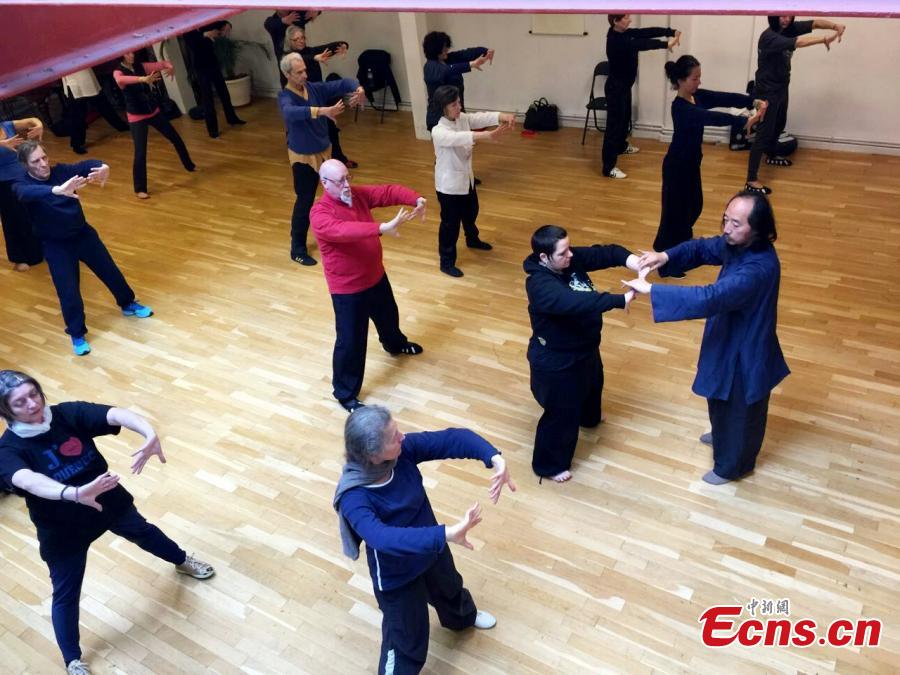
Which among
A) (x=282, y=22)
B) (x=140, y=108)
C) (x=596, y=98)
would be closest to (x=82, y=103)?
Answer: (x=140, y=108)

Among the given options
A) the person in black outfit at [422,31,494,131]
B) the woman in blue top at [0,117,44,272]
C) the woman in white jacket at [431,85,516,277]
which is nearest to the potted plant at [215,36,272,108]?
the woman in blue top at [0,117,44,272]

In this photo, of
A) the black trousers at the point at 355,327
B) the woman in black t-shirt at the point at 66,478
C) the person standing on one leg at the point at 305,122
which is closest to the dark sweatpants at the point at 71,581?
the woman in black t-shirt at the point at 66,478

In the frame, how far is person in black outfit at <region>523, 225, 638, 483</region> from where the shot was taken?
9.67 ft

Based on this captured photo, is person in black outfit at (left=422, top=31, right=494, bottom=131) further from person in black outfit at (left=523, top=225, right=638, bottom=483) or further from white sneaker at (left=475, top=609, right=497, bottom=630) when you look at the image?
white sneaker at (left=475, top=609, right=497, bottom=630)

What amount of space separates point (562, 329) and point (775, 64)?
12.5 ft

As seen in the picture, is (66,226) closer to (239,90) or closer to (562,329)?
(562,329)

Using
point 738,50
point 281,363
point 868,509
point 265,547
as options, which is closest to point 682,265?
point 868,509

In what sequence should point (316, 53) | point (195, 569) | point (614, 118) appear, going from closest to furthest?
point (195, 569)
point (614, 118)
point (316, 53)

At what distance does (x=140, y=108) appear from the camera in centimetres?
696

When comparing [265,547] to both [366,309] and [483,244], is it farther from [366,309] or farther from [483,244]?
[483,244]

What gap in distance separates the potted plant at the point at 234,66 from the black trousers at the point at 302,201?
15.1 ft

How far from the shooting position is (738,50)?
640cm

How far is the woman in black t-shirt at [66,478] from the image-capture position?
2480 mm

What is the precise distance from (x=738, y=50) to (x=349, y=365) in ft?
15.6
